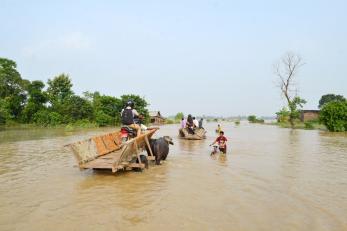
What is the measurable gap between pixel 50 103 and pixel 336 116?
3542 centimetres

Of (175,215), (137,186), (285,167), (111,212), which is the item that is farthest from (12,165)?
(285,167)

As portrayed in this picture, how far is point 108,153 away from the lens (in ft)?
33.4

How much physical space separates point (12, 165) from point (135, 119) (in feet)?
14.1

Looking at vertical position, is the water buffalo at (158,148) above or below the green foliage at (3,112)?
below

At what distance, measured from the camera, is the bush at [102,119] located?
44.2 m

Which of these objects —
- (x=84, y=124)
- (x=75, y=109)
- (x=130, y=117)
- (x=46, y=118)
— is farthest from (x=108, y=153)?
(x=75, y=109)

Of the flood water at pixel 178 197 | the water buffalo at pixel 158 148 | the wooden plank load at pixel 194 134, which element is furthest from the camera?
the wooden plank load at pixel 194 134

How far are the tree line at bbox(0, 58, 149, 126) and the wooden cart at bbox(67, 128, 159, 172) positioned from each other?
107 ft

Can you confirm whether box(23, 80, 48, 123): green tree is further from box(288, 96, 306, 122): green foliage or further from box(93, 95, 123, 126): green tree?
box(288, 96, 306, 122): green foliage

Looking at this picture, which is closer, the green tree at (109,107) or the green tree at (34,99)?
the green tree at (34,99)

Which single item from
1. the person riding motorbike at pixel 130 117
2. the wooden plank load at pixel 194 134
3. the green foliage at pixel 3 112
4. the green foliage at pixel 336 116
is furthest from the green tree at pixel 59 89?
the person riding motorbike at pixel 130 117

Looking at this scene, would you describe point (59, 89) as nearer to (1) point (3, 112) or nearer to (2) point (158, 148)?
(1) point (3, 112)

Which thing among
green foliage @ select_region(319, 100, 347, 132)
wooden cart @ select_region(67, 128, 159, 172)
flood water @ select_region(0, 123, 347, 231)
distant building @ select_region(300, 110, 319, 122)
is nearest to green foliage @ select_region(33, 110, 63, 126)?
green foliage @ select_region(319, 100, 347, 132)

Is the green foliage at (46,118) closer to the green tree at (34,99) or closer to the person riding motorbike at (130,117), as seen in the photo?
the green tree at (34,99)
